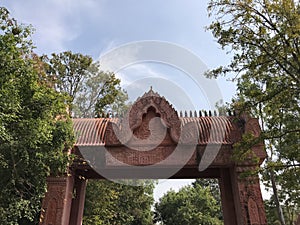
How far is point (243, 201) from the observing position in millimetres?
7266

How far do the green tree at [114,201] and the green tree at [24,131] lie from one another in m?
4.60

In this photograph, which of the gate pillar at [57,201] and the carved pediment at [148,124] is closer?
the gate pillar at [57,201]

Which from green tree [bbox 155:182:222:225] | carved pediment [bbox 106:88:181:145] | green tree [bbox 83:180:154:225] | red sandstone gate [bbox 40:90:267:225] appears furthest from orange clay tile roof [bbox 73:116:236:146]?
green tree [bbox 155:182:222:225]

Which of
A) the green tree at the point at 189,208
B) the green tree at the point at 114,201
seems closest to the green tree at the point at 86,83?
the green tree at the point at 114,201

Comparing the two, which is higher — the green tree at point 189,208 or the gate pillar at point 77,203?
the green tree at point 189,208

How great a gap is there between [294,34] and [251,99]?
1.73 meters

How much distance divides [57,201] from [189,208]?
1510 centimetres

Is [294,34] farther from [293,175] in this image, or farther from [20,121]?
[20,121]

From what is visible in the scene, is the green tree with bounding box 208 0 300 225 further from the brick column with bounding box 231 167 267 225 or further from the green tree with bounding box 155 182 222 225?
the green tree with bounding box 155 182 222 225

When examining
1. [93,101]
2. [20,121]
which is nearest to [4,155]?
[20,121]

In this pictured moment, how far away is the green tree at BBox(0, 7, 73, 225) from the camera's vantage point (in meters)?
5.59

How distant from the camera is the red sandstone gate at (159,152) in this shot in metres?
7.49

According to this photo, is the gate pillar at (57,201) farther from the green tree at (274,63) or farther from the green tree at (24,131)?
the green tree at (274,63)

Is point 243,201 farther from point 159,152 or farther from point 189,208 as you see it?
point 189,208
